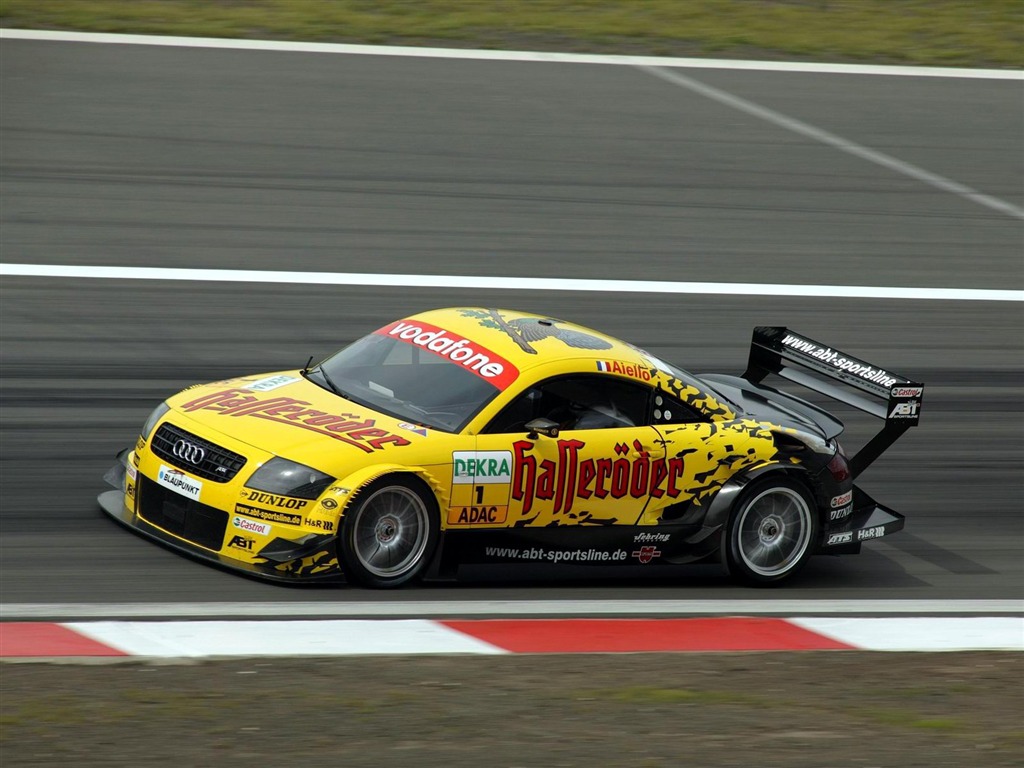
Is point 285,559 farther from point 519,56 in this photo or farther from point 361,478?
point 519,56

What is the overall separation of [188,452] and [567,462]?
208 centimetres

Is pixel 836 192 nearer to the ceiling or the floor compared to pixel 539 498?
nearer to the ceiling

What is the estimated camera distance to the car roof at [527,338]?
29.4ft

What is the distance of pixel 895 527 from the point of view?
9781mm

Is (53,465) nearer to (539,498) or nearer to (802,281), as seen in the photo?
(539,498)

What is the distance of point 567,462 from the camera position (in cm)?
870

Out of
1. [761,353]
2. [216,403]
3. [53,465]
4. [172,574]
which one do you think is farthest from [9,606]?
[761,353]

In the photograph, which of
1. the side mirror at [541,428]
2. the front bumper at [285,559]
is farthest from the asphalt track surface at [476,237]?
the side mirror at [541,428]

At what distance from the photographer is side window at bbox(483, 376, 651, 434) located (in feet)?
28.6

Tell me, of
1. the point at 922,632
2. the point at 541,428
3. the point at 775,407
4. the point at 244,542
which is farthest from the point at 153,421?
the point at 922,632

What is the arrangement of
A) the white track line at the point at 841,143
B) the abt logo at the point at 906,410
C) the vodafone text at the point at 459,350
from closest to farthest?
1. the vodafone text at the point at 459,350
2. the abt logo at the point at 906,410
3. the white track line at the point at 841,143

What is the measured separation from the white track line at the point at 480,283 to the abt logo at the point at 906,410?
16.5 ft

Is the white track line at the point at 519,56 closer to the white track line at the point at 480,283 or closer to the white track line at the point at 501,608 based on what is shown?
the white track line at the point at 480,283

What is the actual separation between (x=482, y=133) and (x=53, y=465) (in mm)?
8659
